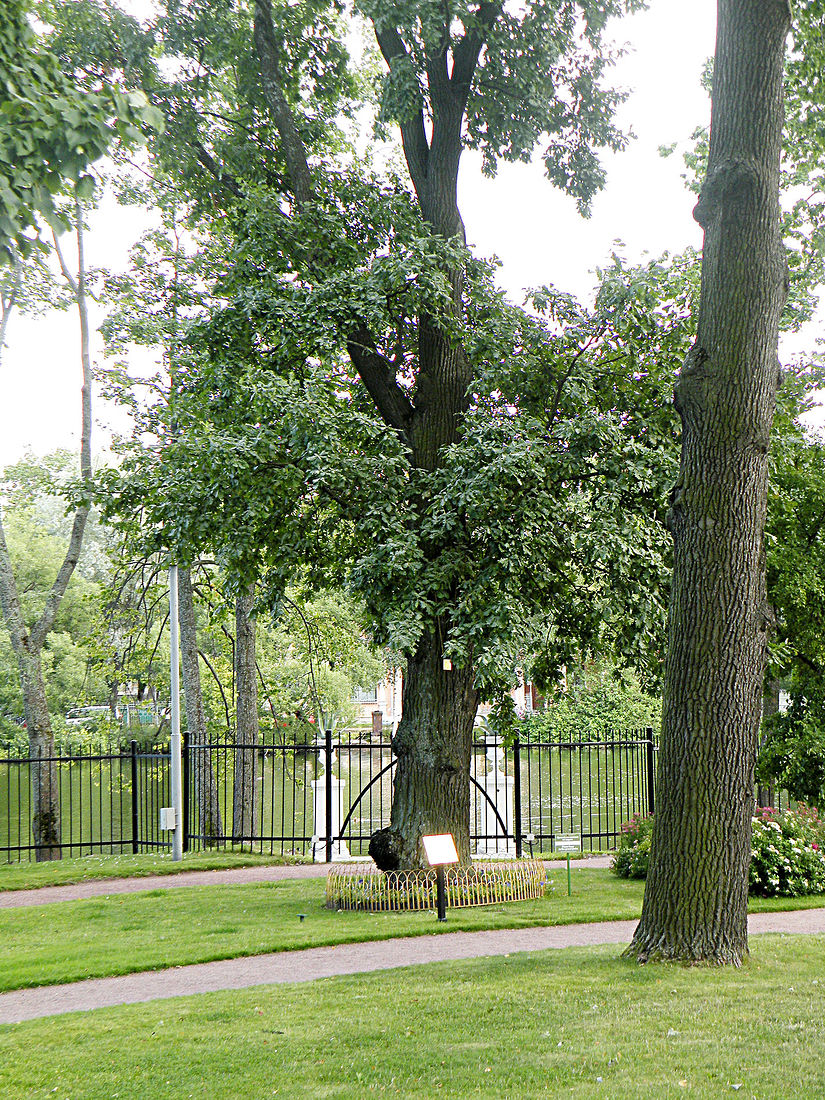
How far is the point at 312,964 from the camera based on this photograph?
8.43 meters

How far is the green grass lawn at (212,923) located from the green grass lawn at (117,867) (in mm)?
1763

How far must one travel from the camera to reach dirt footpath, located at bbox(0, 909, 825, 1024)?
748cm

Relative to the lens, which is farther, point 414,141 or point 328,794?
point 328,794

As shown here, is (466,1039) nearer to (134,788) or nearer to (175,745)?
(175,745)

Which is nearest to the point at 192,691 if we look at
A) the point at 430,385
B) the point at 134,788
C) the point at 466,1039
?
the point at 134,788

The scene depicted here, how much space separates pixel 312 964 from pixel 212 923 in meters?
2.29

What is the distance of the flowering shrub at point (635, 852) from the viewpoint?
12.8m

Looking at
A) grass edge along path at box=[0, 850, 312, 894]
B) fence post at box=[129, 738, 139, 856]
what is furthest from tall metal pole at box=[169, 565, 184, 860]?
fence post at box=[129, 738, 139, 856]

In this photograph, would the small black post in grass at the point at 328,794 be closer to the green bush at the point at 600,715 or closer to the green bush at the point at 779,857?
the green bush at the point at 779,857

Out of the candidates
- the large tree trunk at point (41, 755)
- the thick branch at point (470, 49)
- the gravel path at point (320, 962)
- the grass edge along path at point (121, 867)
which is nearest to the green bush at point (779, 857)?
the gravel path at point (320, 962)

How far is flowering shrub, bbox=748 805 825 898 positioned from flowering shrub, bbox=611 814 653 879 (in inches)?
53.1

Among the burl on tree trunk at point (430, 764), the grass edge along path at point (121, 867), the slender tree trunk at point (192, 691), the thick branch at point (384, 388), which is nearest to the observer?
the burl on tree trunk at point (430, 764)

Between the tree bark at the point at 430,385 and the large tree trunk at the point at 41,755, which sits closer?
the tree bark at the point at 430,385

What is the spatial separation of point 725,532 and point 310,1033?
4452 mm
